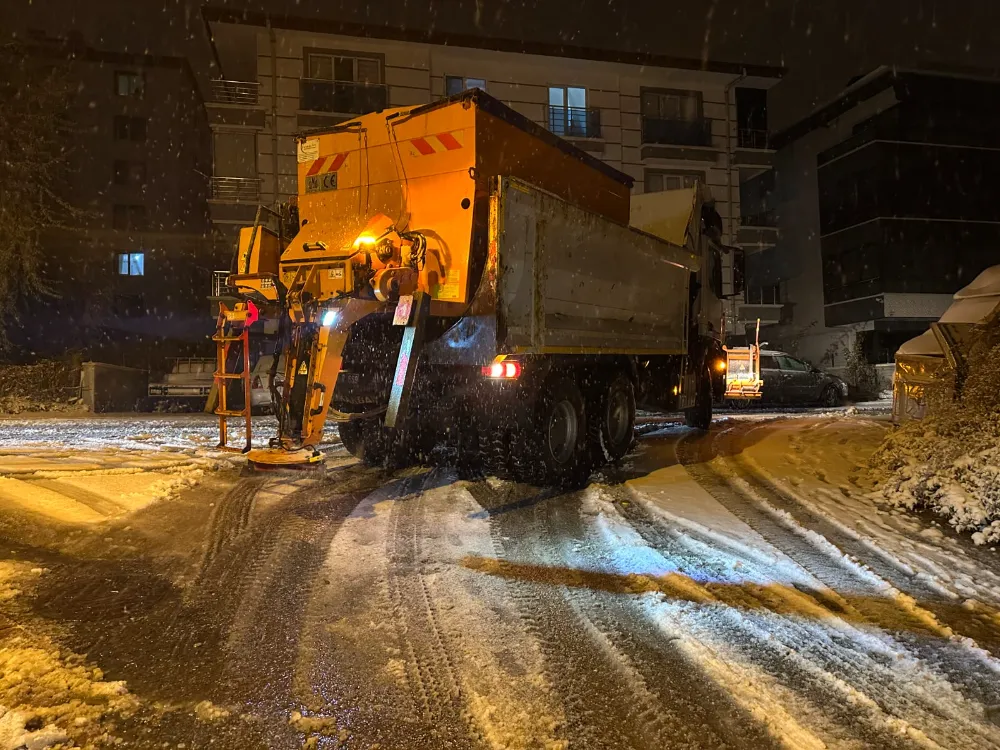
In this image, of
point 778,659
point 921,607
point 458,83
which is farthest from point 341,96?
point 778,659

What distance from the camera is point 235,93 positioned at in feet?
70.5

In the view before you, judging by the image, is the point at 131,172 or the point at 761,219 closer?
the point at 761,219

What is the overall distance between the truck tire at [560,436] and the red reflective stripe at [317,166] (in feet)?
11.2

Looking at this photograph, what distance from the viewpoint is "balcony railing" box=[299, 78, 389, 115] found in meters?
21.2

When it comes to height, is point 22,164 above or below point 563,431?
above

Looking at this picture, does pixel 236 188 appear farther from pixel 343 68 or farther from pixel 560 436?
pixel 560 436

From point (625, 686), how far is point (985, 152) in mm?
31172

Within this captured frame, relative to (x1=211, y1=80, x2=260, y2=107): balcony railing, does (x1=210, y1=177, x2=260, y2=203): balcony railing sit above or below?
below

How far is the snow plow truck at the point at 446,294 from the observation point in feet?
18.8

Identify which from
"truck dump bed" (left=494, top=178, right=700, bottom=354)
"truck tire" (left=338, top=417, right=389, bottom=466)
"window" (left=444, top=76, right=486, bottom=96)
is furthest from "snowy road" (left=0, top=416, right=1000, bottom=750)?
"window" (left=444, top=76, right=486, bottom=96)

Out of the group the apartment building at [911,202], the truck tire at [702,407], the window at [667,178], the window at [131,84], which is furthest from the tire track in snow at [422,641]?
the window at [131,84]

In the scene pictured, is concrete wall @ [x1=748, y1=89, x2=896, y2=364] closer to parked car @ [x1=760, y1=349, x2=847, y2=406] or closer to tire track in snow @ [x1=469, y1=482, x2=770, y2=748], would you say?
parked car @ [x1=760, y1=349, x2=847, y2=406]

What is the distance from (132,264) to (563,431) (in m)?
29.8

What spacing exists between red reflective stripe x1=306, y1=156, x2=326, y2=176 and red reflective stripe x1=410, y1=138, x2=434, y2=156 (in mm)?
1310
